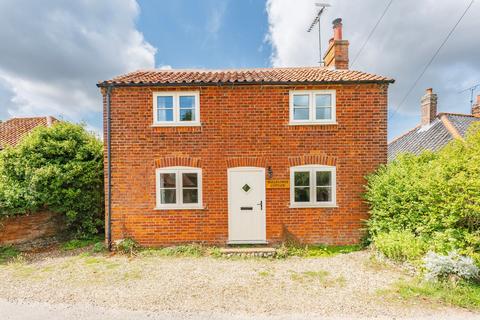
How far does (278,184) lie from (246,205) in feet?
4.26

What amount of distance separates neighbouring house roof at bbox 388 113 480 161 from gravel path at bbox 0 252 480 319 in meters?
9.36

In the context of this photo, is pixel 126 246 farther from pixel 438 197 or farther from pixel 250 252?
pixel 438 197

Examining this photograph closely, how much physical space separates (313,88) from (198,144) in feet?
14.4

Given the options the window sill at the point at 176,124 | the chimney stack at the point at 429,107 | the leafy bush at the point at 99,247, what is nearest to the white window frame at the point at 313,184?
the window sill at the point at 176,124

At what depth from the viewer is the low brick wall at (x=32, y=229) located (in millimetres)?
8195

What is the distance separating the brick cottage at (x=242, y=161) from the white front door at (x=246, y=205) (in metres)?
0.03

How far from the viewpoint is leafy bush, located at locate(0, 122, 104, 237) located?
808 cm

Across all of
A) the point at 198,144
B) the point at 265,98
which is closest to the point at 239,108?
the point at 265,98

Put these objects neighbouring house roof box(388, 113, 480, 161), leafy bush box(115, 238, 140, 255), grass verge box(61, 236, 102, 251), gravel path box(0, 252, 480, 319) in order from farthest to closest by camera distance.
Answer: neighbouring house roof box(388, 113, 480, 161), grass verge box(61, 236, 102, 251), leafy bush box(115, 238, 140, 255), gravel path box(0, 252, 480, 319)

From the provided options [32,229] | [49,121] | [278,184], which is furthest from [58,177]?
[49,121]

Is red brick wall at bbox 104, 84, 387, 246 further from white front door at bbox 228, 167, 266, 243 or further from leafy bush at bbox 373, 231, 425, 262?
leafy bush at bbox 373, 231, 425, 262

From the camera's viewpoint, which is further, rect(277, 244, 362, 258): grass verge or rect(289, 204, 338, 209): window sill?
rect(289, 204, 338, 209): window sill

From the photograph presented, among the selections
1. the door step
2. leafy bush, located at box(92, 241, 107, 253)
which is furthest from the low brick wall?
the door step

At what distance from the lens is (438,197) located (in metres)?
5.87
